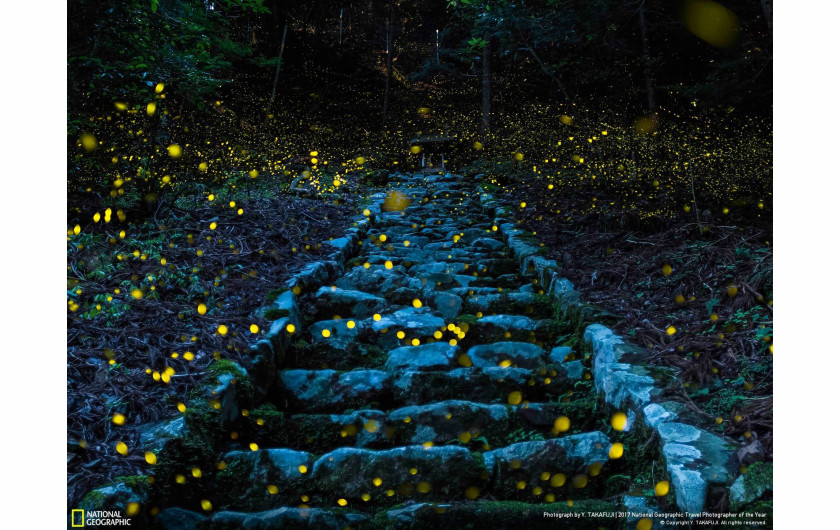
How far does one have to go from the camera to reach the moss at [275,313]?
132 inches

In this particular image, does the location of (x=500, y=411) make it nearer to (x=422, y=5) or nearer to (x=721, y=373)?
(x=721, y=373)

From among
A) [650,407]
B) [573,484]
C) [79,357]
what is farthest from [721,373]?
[79,357]

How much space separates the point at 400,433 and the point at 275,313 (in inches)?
53.5

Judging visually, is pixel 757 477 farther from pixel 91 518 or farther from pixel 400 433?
pixel 91 518

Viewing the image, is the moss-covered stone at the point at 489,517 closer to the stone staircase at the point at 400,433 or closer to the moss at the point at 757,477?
the stone staircase at the point at 400,433

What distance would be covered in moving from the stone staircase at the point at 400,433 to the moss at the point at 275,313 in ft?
0.04

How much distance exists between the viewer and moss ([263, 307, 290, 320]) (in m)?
3.35

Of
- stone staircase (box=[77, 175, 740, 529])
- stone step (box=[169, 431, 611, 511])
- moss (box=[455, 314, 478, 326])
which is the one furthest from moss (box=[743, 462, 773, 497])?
moss (box=[455, 314, 478, 326])

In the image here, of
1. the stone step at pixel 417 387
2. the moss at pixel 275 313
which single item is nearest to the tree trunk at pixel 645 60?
the stone step at pixel 417 387

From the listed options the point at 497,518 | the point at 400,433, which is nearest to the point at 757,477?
the point at 497,518

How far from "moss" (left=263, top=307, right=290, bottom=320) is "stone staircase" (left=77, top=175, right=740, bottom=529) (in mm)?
13

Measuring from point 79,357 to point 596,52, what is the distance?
27.6 ft

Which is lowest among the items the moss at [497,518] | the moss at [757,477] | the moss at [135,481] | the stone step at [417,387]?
the moss at [497,518]

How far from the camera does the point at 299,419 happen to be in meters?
2.56
